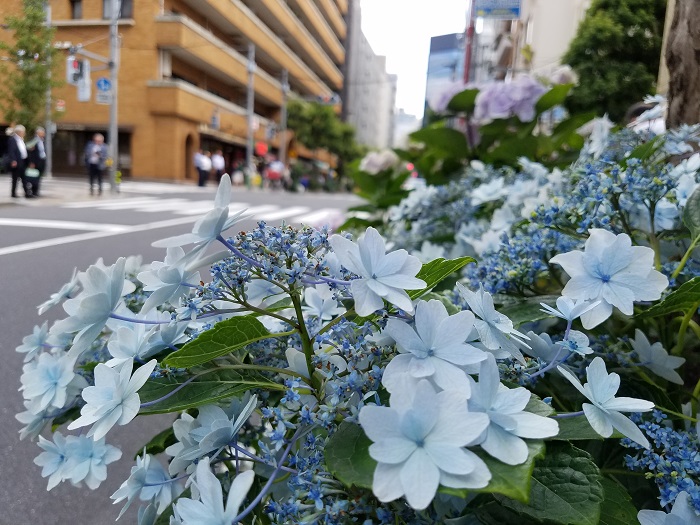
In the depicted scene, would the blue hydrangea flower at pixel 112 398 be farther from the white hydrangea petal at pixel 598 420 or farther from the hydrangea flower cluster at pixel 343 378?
the white hydrangea petal at pixel 598 420

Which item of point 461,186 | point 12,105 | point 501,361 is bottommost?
point 501,361

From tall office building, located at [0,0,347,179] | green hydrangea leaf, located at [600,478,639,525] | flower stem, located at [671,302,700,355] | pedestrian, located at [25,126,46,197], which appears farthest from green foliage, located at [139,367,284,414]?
tall office building, located at [0,0,347,179]

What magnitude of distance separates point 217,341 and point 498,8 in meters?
6.50

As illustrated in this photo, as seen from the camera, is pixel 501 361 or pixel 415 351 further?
pixel 501 361

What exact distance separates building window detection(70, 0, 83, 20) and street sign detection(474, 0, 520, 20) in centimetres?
1840

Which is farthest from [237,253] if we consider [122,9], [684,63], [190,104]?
[190,104]

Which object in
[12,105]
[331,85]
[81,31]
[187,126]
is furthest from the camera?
[331,85]

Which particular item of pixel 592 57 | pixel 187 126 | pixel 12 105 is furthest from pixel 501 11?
pixel 187 126

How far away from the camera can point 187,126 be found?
2608 cm

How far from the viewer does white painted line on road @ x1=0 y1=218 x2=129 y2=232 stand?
7277 millimetres

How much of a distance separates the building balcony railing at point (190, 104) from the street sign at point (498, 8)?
788 inches

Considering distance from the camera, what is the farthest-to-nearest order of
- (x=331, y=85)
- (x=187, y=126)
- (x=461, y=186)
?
1. (x=331, y=85)
2. (x=187, y=126)
3. (x=461, y=186)

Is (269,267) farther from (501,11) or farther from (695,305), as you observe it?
(501,11)

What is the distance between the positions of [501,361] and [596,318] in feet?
0.37
